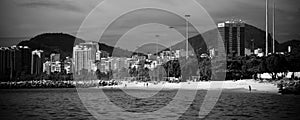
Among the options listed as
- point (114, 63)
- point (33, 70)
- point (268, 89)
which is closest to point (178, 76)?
point (268, 89)

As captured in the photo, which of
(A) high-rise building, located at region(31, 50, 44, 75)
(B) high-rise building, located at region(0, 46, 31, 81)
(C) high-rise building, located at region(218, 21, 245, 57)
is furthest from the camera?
(A) high-rise building, located at region(31, 50, 44, 75)

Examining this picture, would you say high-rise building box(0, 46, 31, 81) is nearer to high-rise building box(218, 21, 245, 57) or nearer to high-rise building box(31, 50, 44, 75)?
high-rise building box(31, 50, 44, 75)

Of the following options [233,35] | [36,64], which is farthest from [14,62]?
[233,35]

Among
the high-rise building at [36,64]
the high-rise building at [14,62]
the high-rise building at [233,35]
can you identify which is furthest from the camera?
the high-rise building at [36,64]

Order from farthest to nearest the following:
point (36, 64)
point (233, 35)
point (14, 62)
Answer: point (36, 64)
point (233, 35)
point (14, 62)

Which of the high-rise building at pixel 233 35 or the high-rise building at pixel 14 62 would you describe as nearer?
the high-rise building at pixel 14 62

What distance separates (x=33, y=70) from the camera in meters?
155

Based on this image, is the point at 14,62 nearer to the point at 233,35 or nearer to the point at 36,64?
the point at 36,64

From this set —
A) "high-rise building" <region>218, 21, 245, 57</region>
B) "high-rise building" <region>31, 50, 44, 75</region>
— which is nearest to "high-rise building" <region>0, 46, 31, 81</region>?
"high-rise building" <region>31, 50, 44, 75</region>

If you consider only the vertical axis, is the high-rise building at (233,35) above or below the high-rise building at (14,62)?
above

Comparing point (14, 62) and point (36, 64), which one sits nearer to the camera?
point (14, 62)

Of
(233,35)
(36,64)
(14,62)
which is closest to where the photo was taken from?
(14,62)

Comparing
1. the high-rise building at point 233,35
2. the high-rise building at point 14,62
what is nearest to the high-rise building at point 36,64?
the high-rise building at point 14,62

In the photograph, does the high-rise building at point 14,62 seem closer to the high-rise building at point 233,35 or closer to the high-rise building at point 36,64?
the high-rise building at point 36,64
